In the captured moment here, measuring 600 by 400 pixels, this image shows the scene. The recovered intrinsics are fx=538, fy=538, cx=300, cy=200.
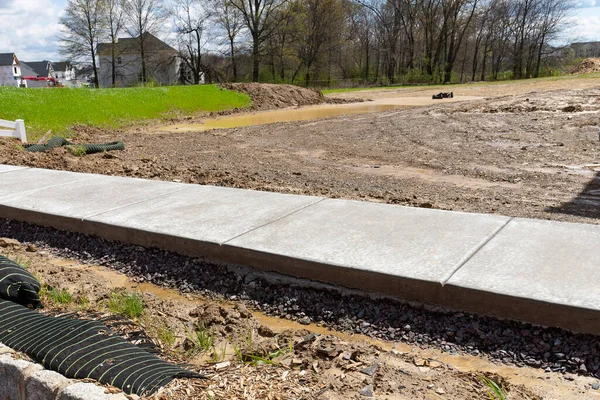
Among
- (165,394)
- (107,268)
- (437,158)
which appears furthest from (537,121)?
(165,394)

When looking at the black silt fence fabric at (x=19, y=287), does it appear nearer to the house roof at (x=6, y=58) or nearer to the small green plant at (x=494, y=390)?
the small green plant at (x=494, y=390)

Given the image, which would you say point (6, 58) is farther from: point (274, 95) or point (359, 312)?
point (359, 312)

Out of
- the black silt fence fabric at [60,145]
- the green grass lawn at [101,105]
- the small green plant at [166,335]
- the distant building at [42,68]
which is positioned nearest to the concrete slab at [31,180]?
the black silt fence fabric at [60,145]

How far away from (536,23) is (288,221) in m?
60.2

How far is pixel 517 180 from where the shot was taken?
8.52m

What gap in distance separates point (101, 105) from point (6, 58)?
9050 centimetres

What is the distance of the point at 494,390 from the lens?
2682mm

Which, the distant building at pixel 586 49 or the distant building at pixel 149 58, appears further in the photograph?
the distant building at pixel 586 49

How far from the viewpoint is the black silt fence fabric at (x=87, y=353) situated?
2734 millimetres

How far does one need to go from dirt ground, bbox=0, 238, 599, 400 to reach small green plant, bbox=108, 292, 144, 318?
2.9 inches

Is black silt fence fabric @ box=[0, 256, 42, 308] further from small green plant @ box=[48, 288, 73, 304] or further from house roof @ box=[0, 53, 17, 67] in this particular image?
house roof @ box=[0, 53, 17, 67]

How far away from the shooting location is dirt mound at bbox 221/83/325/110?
93.1 ft

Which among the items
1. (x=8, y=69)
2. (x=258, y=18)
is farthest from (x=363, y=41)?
(x=8, y=69)

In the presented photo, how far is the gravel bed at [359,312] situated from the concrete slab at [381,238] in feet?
0.70
